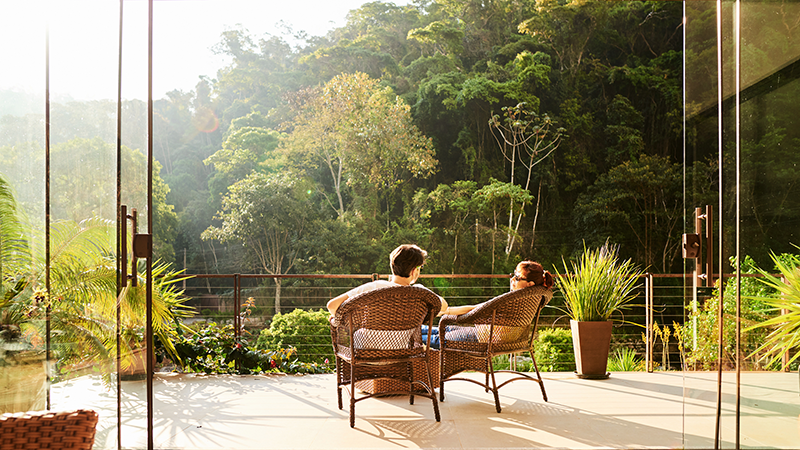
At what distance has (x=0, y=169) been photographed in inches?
77.4

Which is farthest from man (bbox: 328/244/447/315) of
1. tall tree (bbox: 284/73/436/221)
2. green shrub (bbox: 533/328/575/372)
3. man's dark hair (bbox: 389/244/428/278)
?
tall tree (bbox: 284/73/436/221)

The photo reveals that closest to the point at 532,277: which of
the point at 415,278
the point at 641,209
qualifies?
the point at 415,278

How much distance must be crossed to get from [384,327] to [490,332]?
0.65 m

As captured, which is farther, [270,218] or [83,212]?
[270,218]

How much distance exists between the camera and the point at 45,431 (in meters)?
1.49

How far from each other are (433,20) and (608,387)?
9.76 metres

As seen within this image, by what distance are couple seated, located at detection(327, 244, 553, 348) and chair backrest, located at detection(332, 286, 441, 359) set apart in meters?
0.09

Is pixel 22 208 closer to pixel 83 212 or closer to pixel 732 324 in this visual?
pixel 83 212

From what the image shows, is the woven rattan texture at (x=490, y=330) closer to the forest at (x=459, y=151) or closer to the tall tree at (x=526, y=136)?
the forest at (x=459, y=151)

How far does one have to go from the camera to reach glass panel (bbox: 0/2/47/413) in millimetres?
1929

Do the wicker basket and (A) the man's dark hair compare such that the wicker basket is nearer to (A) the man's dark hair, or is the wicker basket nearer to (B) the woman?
(B) the woman

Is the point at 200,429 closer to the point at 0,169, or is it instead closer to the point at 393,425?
the point at 393,425

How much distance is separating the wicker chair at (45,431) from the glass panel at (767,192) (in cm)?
226

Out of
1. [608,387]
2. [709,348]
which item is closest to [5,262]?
[709,348]
